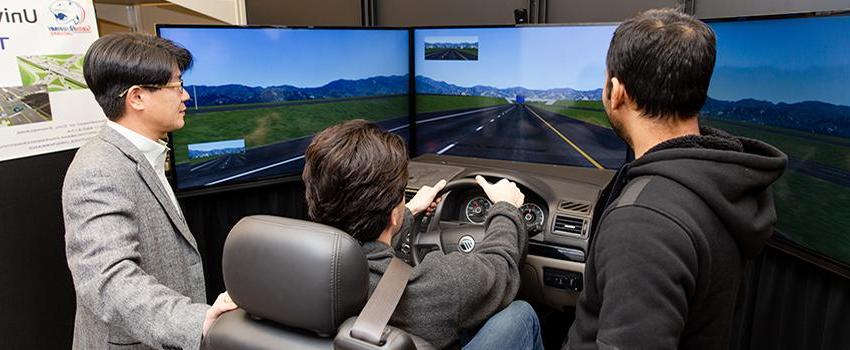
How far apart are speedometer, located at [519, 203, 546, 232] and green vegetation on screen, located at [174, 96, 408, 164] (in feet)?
3.90

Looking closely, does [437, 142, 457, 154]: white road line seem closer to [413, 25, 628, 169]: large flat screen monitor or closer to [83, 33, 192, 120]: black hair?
[413, 25, 628, 169]: large flat screen monitor

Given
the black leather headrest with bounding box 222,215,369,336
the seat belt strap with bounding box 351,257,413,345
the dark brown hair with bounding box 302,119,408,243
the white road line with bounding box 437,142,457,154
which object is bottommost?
the white road line with bounding box 437,142,457,154

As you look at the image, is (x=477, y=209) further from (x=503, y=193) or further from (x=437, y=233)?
(x=503, y=193)

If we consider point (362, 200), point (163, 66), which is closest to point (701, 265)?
point (362, 200)

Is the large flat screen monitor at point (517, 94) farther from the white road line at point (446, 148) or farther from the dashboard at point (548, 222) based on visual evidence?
the dashboard at point (548, 222)

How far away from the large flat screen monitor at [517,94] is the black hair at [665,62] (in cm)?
140

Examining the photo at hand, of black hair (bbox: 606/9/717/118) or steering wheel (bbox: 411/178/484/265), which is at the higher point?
black hair (bbox: 606/9/717/118)

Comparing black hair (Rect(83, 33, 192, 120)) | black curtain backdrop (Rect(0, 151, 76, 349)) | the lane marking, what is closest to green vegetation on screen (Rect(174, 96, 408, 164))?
black curtain backdrop (Rect(0, 151, 76, 349))

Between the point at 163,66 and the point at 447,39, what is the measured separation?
160cm

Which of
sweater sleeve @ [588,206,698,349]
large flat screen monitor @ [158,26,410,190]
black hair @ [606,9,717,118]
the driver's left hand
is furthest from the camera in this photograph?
large flat screen monitor @ [158,26,410,190]

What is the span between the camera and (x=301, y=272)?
3.25 ft

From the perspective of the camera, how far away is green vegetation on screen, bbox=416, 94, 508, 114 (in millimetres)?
2926

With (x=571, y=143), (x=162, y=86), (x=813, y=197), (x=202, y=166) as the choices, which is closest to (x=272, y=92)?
(x=202, y=166)

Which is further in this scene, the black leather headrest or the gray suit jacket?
the gray suit jacket
